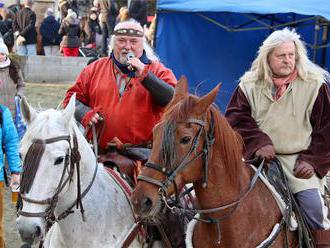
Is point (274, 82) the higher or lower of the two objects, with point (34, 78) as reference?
higher

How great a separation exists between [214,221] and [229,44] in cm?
794

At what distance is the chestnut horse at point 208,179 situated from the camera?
138 inches

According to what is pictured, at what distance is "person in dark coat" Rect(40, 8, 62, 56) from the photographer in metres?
16.7

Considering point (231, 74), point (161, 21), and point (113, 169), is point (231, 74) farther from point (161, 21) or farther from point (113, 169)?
point (113, 169)

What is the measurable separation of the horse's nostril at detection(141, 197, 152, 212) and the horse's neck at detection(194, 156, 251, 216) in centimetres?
45

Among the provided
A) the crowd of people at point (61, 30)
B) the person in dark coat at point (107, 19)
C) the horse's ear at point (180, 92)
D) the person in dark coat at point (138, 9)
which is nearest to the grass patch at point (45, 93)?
the crowd of people at point (61, 30)

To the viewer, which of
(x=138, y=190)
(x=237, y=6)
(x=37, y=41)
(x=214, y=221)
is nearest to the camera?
(x=138, y=190)

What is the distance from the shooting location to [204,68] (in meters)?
11.7

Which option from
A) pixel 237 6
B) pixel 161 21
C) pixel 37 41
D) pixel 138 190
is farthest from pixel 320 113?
pixel 37 41

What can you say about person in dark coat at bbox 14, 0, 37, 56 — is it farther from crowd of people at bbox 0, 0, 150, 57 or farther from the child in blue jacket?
the child in blue jacket

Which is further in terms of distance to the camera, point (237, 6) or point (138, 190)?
point (237, 6)

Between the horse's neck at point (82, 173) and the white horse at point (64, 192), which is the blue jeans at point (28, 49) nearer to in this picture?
the white horse at point (64, 192)

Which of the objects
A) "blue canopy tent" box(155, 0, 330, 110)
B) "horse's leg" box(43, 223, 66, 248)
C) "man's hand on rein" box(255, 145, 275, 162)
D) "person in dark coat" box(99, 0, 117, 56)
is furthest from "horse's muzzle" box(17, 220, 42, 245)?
"person in dark coat" box(99, 0, 117, 56)

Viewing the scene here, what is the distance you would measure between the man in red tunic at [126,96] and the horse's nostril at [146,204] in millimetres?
1260
